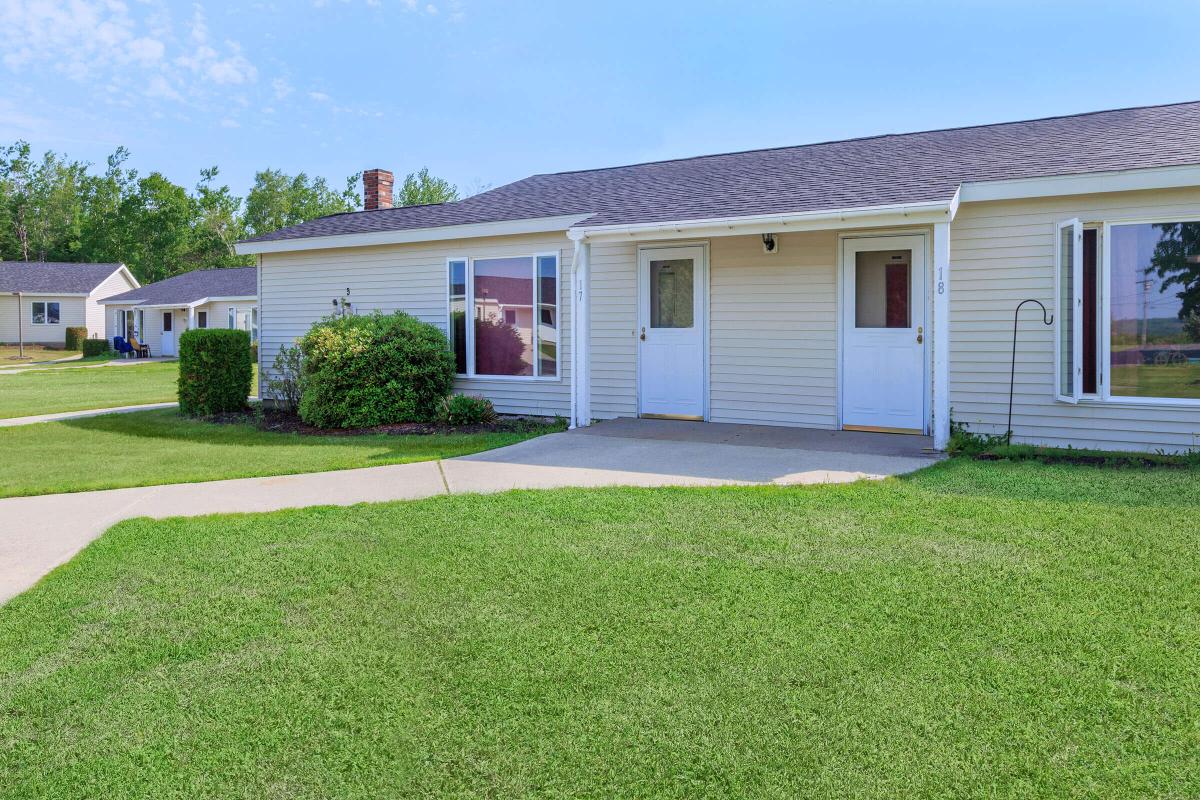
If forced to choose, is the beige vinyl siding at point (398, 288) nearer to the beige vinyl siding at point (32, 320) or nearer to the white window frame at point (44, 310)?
the beige vinyl siding at point (32, 320)

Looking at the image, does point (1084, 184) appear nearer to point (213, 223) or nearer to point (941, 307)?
point (941, 307)

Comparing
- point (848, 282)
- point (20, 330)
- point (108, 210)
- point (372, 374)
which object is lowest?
point (372, 374)

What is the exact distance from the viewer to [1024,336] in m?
8.09

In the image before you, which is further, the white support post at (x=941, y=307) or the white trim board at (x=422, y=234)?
the white trim board at (x=422, y=234)

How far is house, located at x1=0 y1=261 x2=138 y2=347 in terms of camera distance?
133 feet

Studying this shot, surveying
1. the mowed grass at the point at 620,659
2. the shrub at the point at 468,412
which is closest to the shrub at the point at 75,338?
the shrub at the point at 468,412

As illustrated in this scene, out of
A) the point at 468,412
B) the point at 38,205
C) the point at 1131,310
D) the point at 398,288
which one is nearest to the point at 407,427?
the point at 468,412

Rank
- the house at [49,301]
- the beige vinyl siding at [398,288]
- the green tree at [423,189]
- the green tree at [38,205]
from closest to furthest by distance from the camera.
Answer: the beige vinyl siding at [398,288], the house at [49,301], the green tree at [423,189], the green tree at [38,205]

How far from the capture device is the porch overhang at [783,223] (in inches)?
299

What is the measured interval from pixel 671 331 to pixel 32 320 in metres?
42.4

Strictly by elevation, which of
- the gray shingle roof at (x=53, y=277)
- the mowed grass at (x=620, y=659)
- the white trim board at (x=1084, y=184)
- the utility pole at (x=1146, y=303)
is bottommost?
the mowed grass at (x=620, y=659)

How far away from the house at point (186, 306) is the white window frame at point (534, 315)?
85.5ft

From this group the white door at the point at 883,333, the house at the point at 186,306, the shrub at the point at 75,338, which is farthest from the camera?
the shrub at the point at 75,338

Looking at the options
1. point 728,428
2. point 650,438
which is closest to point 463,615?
point 650,438
